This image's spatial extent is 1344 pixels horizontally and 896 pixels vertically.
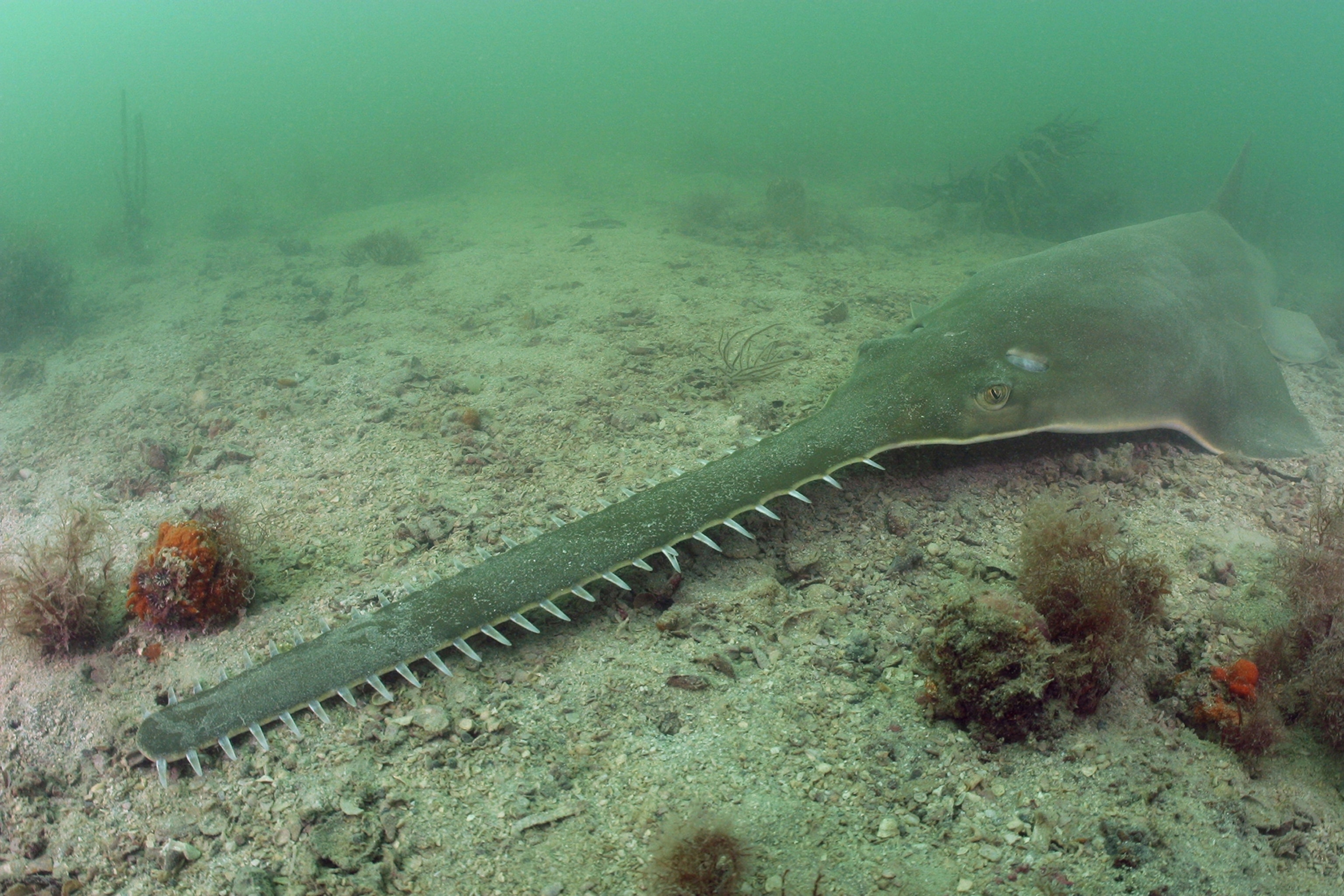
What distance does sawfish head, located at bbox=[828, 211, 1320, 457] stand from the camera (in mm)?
3760

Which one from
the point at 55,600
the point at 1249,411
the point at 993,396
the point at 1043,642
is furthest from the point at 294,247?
the point at 1249,411

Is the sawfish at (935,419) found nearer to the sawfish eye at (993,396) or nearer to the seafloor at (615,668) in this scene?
the sawfish eye at (993,396)

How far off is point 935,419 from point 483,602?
2497 millimetres

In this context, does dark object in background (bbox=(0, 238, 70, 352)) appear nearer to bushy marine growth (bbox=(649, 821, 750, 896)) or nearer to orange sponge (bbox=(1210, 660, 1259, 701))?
bushy marine growth (bbox=(649, 821, 750, 896))

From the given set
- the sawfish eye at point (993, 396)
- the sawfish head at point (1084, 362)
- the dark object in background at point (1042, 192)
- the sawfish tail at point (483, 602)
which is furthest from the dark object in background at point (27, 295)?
the dark object in background at point (1042, 192)

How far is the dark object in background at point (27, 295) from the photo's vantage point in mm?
9555

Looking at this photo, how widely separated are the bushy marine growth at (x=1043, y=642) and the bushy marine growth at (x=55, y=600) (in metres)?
3.80

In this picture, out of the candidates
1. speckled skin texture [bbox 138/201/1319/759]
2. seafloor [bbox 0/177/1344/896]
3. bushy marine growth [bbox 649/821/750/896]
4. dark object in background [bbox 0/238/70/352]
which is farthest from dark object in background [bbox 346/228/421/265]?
bushy marine growth [bbox 649/821/750/896]

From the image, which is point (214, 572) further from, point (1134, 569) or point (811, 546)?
point (1134, 569)

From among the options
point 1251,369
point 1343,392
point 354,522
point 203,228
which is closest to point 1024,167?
point 1343,392

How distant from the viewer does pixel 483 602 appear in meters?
2.81

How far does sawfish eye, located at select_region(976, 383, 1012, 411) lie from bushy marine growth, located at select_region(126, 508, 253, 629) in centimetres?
399

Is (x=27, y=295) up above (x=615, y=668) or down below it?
below

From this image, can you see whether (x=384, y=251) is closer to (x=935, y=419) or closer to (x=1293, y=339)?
(x=935, y=419)
